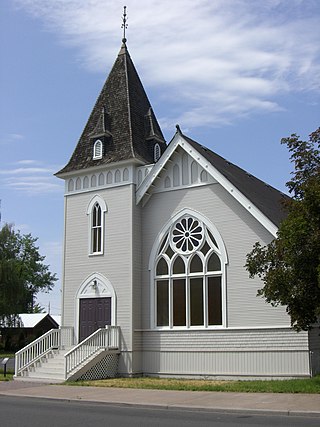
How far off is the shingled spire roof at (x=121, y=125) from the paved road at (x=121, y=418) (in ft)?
44.4

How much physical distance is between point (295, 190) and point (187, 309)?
798 cm

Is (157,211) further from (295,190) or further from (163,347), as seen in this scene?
(295,190)

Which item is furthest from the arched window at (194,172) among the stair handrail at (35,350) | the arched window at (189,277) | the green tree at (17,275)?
the green tree at (17,275)

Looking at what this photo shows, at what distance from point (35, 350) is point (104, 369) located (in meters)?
3.36

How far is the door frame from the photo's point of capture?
26047mm

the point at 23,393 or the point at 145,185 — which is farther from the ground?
the point at 145,185

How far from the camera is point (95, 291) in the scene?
2677cm

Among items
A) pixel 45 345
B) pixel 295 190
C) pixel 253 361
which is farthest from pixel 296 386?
pixel 45 345

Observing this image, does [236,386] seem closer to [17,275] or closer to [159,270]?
[159,270]

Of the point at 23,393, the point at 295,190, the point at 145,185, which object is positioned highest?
the point at 145,185

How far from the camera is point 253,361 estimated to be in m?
22.8

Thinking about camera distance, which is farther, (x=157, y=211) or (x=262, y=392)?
(x=157, y=211)

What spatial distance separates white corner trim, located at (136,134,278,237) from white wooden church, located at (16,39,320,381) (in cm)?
4

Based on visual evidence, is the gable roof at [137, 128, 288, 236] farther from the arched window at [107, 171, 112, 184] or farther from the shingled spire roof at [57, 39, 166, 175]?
the arched window at [107, 171, 112, 184]
